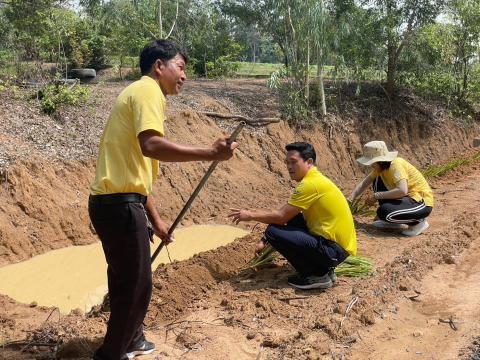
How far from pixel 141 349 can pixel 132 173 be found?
1328mm

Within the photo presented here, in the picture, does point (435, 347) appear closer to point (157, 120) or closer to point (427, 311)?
point (427, 311)

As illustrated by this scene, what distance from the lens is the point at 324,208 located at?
472 cm

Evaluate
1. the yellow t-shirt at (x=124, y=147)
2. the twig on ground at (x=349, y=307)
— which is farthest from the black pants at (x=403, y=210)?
the yellow t-shirt at (x=124, y=147)

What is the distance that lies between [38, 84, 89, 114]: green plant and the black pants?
537 cm

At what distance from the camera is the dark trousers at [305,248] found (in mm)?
4660

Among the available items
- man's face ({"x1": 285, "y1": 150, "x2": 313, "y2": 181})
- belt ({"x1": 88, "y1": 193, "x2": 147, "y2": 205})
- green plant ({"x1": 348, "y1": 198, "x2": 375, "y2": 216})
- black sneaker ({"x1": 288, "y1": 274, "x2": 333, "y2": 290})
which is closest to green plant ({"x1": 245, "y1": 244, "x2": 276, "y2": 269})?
black sneaker ({"x1": 288, "y1": 274, "x2": 333, "y2": 290})

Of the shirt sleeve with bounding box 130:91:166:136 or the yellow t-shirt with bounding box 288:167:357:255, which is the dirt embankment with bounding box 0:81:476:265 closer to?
the yellow t-shirt with bounding box 288:167:357:255

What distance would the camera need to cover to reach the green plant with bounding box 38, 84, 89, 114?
8594mm

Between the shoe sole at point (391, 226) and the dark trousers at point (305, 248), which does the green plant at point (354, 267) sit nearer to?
the dark trousers at point (305, 248)

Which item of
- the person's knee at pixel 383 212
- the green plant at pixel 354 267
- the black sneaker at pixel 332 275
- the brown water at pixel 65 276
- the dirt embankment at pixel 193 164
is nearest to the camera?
the black sneaker at pixel 332 275

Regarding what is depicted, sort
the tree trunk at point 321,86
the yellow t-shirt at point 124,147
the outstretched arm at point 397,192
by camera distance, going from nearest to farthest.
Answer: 1. the yellow t-shirt at point 124,147
2. the outstretched arm at point 397,192
3. the tree trunk at point 321,86

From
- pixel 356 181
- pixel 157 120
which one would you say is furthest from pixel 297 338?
pixel 356 181

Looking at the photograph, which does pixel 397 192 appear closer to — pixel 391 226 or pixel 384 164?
pixel 384 164

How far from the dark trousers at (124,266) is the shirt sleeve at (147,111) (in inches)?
19.4
